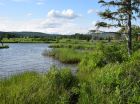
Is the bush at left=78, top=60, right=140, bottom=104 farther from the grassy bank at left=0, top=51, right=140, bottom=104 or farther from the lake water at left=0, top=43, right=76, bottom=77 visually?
the lake water at left=0, top=43, right=76, bottom=77

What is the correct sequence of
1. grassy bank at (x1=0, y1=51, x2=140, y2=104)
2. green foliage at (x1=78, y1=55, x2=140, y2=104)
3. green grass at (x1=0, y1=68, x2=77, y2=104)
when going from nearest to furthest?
green foliage at (x1=78, y1=55, x2=140, y2=104), grassy bank at (x1=0, y1=51, x2=140, y2=104), green grass at (x1=0, y1=68, x2=77, y2=104)

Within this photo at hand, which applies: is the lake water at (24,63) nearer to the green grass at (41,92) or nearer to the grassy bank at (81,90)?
the green grass at (41,92)

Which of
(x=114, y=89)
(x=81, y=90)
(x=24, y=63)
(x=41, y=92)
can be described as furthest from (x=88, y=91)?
(x=24, y=63)

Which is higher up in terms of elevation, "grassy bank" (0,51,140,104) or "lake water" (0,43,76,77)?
"grassy bank" (0,51,140,104)

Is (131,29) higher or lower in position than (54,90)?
higher

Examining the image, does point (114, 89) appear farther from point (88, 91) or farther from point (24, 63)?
point (24, 63)

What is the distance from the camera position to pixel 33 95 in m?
10.3

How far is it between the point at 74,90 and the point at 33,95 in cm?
190

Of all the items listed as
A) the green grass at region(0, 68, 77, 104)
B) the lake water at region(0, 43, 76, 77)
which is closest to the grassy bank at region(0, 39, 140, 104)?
the green grass at region(0, 68, 77, 104)

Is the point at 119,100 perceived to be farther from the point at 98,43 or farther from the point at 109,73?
the point at 98,43

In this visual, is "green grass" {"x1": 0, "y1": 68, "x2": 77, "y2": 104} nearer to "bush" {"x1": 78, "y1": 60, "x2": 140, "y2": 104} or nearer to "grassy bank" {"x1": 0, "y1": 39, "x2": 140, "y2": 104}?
"grassy bank" {"x1": 0, "y1": 39, "x2": 140, "y2": 104}

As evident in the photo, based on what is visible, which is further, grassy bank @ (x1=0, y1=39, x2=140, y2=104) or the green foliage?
grassy bank @ (x1=0, y1=39, x2=140, y2=104)

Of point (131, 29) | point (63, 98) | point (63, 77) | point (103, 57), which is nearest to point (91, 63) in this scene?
point (103, 57)

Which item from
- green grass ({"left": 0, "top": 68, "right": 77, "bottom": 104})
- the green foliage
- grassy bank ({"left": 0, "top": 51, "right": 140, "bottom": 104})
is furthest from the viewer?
green grass ({"left": 0, "top": 68, "right": 77, "bottom": 104})
